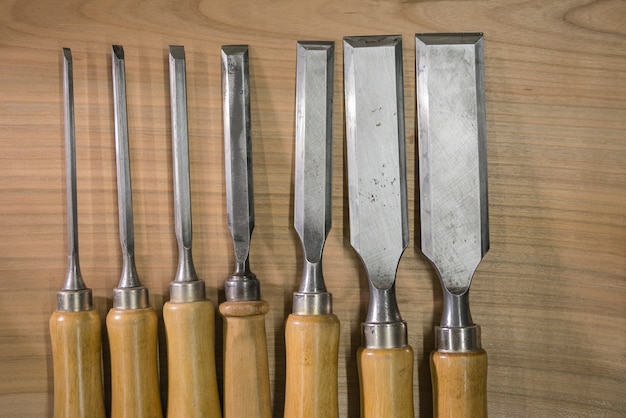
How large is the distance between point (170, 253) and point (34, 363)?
0.70 feet

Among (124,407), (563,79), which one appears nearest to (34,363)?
(124,407)

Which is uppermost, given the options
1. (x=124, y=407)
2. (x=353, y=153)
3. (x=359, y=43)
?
(x=359, y=43)

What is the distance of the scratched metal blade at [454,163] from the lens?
921 millimetres

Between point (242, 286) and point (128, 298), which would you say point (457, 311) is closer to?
point (242, 286)

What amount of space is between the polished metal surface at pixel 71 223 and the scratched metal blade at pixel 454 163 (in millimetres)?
408

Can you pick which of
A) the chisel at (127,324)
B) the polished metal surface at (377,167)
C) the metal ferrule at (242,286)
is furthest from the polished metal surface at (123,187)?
the polished metal surface at (377,167)

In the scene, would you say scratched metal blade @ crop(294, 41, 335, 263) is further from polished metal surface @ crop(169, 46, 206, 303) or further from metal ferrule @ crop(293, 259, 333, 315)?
polished metal surface @ crop(169, 46, 206, 303)

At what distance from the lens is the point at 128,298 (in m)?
0.92

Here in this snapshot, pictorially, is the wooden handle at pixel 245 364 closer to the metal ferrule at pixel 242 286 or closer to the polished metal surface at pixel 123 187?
the metal ferrule at pixel 242 286

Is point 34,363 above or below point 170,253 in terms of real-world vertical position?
below

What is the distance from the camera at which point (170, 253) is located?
0.97 m

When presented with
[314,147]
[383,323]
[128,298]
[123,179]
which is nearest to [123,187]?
[123,179]

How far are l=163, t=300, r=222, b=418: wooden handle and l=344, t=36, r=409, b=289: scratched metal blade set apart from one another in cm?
20

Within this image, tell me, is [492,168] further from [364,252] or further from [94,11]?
[94,11]
